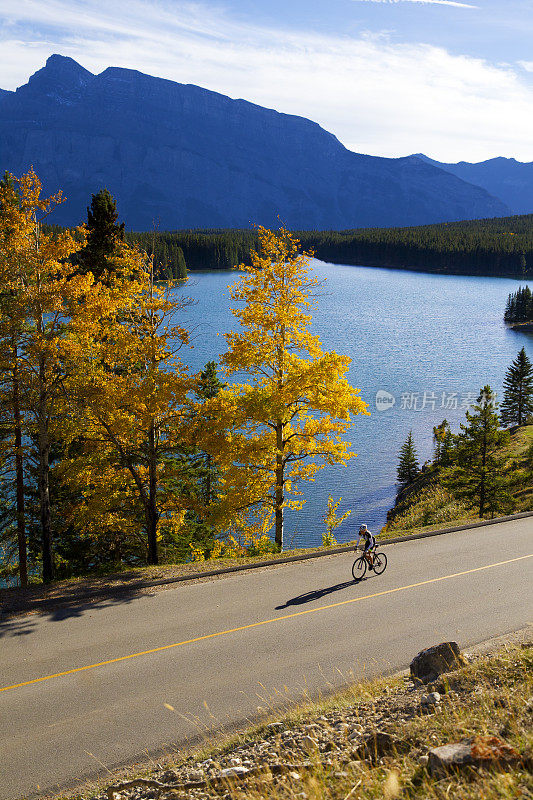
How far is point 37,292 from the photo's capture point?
17.3 meters

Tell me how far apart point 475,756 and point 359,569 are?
11.0 meters

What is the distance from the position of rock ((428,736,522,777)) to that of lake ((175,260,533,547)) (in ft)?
51.8

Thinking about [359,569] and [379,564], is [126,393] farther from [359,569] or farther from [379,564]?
[379,564]

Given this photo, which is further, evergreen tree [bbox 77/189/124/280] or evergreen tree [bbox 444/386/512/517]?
evergreen tree [bbox 444/386/512/517]

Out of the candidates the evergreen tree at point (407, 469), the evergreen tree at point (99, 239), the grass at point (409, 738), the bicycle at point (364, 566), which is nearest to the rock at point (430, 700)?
the grass at point (409, 738)

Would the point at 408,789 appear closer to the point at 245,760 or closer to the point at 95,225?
the point at 245,760

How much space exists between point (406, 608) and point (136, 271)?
13.8 metres

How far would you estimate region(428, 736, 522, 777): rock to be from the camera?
557 cm

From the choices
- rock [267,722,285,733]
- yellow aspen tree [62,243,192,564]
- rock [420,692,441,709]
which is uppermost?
yellow aspen tree [62,243,192,564]

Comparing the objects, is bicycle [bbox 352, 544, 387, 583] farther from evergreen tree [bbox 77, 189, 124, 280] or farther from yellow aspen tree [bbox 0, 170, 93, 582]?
evergreen tree [bbox 77, 189, 124, 280]

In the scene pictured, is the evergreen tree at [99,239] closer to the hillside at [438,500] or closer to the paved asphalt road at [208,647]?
the paved asphalt road at [208,647]

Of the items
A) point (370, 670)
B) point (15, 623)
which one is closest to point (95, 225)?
point (15, 623)

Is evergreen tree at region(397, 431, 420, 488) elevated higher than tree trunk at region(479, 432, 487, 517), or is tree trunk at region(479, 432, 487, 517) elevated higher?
tree trunk at region(479, 432, 487, 517)

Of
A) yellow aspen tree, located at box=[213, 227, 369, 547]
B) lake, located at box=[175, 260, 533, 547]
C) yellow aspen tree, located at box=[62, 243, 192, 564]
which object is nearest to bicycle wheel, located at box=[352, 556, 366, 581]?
yellow aspen tree, located at box=[213, 227, 369, 547]
